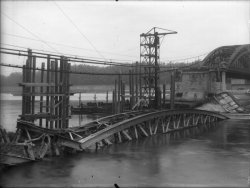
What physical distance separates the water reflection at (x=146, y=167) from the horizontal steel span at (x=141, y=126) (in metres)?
0.85

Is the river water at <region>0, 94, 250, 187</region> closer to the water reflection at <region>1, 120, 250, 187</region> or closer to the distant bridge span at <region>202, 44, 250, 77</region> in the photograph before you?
the water reflection at <region>1, 120, 250, 187</region>

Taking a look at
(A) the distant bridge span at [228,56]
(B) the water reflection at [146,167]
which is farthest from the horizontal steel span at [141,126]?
(A) the distant bridge span at [228,56]

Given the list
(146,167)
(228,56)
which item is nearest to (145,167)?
(146,167)

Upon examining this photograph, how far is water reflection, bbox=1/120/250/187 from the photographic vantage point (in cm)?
1552

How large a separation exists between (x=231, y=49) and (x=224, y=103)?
26.3 meters

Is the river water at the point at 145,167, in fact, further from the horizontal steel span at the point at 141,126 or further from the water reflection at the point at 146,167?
the horizontal steel span at the point at 141,126

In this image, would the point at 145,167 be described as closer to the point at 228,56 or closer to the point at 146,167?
the point at 146,167

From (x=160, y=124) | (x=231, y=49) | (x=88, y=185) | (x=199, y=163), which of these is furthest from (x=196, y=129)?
(x=231, y=49)

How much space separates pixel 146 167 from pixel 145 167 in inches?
2.2

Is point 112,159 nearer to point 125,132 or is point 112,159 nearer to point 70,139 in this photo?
point 70,139

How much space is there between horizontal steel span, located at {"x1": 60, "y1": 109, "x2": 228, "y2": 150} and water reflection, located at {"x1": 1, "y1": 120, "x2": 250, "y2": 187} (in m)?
0.85

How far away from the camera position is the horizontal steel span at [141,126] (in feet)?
69.2

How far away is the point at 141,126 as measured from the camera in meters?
29.0

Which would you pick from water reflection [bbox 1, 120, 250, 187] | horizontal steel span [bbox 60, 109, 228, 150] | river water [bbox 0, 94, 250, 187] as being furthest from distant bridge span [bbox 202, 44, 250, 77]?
river water [bbox 0, 94, 250, 187]
